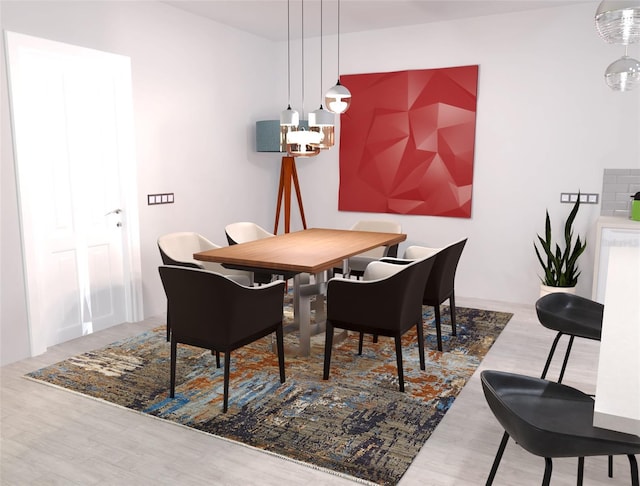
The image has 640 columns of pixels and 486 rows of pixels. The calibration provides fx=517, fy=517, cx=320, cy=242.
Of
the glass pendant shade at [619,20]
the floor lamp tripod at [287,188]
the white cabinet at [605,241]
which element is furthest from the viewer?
the floor lamp tripod at [287,188]

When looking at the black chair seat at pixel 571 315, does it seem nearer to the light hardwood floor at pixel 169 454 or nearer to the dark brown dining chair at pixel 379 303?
the light hardwood floor at pixel 169 454

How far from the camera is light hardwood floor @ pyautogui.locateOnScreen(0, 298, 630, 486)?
2.35 metres

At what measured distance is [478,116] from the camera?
17.4ft

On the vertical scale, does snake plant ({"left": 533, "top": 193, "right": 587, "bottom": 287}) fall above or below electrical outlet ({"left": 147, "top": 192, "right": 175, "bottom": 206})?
below

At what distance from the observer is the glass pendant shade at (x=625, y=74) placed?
2973 millimetres

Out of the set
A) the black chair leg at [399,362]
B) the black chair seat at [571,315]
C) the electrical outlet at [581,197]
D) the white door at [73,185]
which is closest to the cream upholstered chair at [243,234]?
the white door at [73,185]

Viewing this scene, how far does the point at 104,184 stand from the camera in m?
4.41

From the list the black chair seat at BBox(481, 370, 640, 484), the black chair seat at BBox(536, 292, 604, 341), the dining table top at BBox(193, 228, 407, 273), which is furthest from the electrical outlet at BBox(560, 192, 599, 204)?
the black chair seat at BBox(481, 370, 640, 484)

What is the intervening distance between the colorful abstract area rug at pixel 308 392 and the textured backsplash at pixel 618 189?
5.73 feet

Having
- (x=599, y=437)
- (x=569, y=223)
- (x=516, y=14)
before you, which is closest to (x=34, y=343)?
(x=599, y=437)

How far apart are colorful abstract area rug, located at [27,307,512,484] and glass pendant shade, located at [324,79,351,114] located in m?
1.79

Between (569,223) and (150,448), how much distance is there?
4.04 m

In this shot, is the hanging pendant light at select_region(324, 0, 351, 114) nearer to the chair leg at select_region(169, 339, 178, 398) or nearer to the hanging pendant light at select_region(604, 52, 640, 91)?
the hanging pendant light at select_region(604, 52, 640, 91)

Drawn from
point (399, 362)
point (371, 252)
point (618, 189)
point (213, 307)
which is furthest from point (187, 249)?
point (618, 189)
